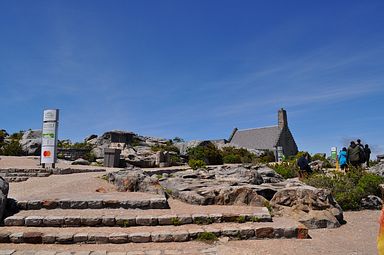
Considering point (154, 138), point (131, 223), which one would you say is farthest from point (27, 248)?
point (154, 138)

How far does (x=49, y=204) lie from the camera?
7.37m

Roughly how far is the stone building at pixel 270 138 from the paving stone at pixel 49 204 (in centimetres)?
3510

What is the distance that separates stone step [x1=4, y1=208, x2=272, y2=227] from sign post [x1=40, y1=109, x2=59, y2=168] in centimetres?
826

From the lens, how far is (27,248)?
5617 millimetres

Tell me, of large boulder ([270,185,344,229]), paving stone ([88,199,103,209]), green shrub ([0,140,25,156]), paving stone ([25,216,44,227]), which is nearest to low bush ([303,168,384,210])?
large boulder ([270,185,344,229])

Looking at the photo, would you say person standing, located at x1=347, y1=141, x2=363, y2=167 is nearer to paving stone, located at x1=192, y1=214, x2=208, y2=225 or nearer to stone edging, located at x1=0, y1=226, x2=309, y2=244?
paving stone, located at x1=192, y1=214, x2=208, y2=225

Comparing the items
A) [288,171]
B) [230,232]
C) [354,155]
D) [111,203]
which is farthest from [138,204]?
[354,155]

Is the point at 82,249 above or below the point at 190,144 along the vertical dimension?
below

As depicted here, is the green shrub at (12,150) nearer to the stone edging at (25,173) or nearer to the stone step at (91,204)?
the stone edging at (25,173)

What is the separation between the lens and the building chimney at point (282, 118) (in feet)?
142

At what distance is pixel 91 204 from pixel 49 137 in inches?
335

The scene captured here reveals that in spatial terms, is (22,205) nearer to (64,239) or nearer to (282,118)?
(64,239)

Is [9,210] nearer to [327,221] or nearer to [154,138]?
[327,221]

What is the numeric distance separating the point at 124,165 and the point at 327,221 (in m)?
13.6
